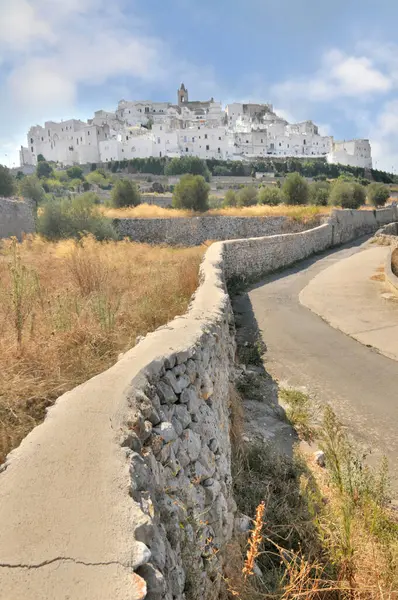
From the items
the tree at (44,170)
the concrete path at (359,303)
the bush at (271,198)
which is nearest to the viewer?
the concrete path at (359,303)

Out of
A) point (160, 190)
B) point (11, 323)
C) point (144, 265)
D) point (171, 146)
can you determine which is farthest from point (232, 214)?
point (171, 146)

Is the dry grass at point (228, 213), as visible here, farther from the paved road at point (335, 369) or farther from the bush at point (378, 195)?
the bush at point (378, 195)

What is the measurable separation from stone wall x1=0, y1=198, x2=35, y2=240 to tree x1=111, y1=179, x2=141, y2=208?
12.1 metres

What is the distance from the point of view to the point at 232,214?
2795 cm

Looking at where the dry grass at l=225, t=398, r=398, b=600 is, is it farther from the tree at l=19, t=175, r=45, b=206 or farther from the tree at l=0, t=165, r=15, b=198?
the tree at l=19, t=175, r=45, b=206

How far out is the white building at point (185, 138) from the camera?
9506 centimetres

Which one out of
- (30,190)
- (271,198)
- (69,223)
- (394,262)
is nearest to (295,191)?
(271,198)

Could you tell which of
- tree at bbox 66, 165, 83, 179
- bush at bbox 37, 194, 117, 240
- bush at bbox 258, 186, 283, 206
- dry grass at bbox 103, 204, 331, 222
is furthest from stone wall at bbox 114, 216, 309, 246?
tree at bbox 66, 165, 83, 179

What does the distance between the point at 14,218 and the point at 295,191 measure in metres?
22.5

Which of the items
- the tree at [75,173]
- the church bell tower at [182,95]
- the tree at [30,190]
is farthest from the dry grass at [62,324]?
the church bell tower at [182,95]

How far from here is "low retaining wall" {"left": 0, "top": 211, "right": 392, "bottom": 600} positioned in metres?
1.56

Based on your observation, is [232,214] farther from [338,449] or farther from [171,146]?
[171,146]

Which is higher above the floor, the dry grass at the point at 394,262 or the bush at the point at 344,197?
the bush at the point at 344,197

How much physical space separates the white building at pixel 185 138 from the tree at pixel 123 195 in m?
63.4
